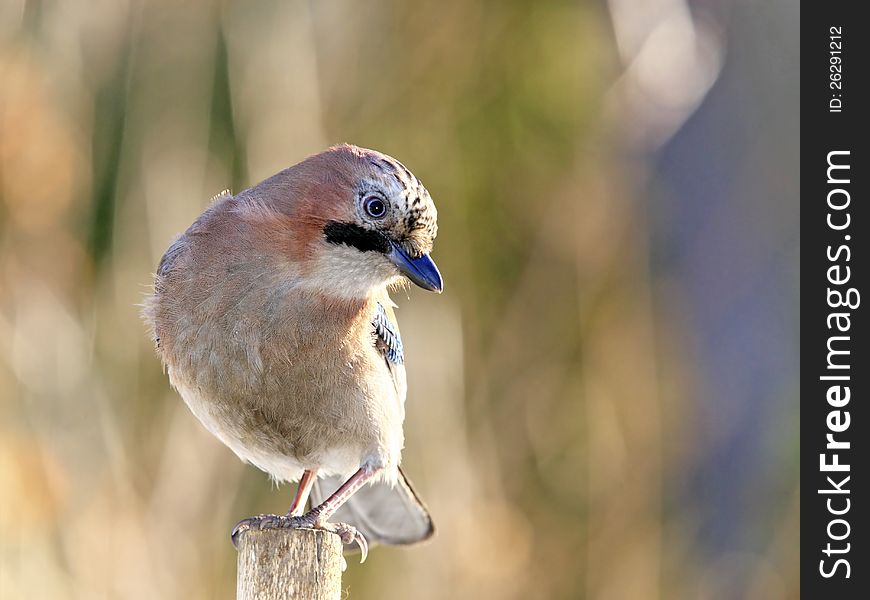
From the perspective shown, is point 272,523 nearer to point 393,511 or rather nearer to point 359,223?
point 359,223

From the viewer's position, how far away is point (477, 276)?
587 cm

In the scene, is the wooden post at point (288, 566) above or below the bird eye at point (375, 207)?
below

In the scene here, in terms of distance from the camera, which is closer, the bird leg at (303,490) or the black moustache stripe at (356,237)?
the black moustache stripe at (356,237)

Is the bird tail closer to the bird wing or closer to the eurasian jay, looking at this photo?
the bird wing

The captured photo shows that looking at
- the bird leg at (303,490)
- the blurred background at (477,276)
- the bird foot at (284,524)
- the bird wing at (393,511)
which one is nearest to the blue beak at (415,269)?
the bird wing at (393,511)

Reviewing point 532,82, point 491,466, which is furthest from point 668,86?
point 491,466

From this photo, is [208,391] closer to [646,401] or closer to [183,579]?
[183,579]

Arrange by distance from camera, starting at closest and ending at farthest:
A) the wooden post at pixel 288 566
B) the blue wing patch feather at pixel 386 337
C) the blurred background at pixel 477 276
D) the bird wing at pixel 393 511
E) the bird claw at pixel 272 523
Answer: the wooden post at pixel 288 566, the bird claw at pixel 272 523, the blue wing patch feather at pixel 386 337, the bird wing at pixel 393 511, the blurred background at pixel 477 276

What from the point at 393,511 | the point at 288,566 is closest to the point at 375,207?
the point at 288,566

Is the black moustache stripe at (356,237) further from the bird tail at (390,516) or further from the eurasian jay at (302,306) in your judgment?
the bird tail at (390,516)

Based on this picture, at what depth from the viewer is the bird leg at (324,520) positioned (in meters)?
3.13

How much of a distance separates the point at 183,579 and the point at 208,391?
1.70 meters

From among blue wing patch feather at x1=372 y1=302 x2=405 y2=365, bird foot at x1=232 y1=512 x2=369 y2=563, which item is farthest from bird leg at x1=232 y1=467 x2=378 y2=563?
blue wing patch feather at x1=372 y1=302 x2=405 y2=365

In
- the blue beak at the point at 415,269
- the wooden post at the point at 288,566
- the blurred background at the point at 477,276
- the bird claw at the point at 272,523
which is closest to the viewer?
the wooden post at the point at 288,566
